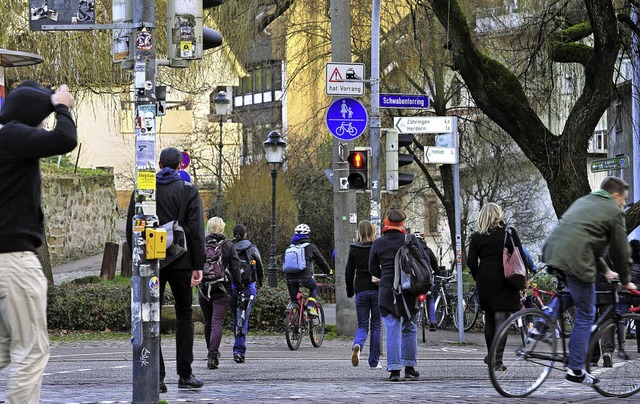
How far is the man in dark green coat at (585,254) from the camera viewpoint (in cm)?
970

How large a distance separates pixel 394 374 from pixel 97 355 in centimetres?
575

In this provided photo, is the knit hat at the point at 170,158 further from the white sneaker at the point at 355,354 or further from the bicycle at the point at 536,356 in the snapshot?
the white sneaker at the point at 355,354

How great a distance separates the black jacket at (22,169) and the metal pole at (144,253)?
1.87m

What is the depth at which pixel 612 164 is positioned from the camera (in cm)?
2119

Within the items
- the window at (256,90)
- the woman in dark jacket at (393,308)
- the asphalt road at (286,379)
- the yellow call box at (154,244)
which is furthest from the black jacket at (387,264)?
the window at (256,90)

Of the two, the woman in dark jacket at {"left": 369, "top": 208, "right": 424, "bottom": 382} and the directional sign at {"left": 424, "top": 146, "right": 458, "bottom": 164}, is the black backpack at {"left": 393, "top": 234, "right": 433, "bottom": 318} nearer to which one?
the woman in dark jacket at {"left": 369, "top": 208, "right": 424, "bottom": 382}

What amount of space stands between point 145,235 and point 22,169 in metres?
1.98

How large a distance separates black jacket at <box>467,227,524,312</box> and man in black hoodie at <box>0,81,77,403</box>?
270 inches

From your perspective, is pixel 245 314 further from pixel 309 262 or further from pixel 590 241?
pixel 590 241

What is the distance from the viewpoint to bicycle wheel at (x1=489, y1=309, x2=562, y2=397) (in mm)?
9914

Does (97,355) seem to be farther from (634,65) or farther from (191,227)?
(634,65)

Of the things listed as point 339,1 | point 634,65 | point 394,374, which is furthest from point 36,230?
point 339,1

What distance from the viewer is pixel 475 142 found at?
114 ft

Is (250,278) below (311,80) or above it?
below
